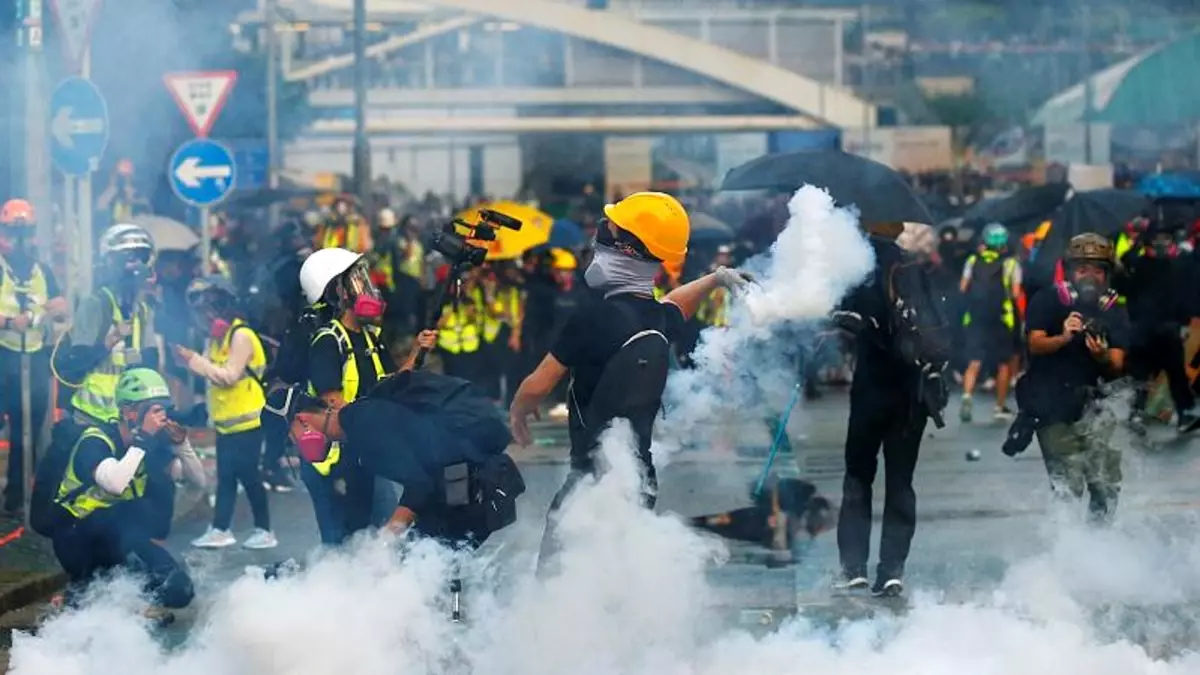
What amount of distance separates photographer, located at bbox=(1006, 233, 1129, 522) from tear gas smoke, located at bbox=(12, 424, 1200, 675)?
2.26m

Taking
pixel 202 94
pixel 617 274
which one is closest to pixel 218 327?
pixel 202 94

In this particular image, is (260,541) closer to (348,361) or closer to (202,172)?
(348,361)

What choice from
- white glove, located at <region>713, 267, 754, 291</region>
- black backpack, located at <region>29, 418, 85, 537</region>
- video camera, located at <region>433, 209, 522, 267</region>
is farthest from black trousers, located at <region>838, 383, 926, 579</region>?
black backpack, located at <region>29, 418, 85, 537</region>

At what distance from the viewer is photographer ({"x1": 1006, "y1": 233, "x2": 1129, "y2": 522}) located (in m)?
9.00

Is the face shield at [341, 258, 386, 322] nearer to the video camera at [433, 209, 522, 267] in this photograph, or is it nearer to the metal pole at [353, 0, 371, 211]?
the video camera at [433, 209, 522, 267]

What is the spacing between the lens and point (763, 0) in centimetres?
755

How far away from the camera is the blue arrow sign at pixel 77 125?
34.8 ft

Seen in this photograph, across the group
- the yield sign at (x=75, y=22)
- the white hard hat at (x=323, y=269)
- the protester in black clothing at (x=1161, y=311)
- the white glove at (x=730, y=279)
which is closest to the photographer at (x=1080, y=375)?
→ the white glove at (x=730, y=279)

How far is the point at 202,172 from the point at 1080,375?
713 centimetres

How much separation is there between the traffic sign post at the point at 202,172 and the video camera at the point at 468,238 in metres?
7.85

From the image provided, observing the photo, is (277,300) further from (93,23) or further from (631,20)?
(631,20)

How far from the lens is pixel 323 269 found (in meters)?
7.27

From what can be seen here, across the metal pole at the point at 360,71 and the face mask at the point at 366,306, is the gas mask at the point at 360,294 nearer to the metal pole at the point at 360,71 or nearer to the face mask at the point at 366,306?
the face mask at the point at 366,306

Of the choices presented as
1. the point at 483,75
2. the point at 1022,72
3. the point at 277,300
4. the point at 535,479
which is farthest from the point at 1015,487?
the point at 483,75
